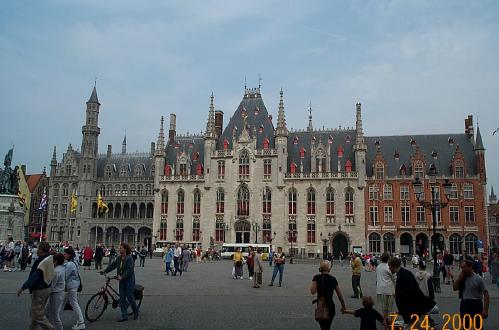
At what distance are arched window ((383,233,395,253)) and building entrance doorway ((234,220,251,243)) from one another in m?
17.4

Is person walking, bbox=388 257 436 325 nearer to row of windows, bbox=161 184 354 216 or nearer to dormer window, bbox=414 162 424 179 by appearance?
row of windows, bbox=161 184 354 216

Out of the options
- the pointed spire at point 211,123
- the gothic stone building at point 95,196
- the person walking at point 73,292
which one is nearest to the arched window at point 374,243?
the pointed spire at point 211,123

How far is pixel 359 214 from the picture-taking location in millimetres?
59719

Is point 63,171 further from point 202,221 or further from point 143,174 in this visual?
point 202,221

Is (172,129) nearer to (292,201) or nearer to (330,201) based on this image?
(292,201)

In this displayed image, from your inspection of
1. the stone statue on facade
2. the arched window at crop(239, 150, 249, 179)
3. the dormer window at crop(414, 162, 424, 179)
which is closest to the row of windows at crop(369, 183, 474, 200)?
the dormer window at crop(414, 162, 424, 179)

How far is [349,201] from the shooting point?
60.5 metres

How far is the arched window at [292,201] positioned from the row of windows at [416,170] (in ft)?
35.1

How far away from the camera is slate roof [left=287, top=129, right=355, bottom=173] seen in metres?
62.8

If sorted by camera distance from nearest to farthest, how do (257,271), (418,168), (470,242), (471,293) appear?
(471,293)
(257,271)
(470,242)
(418,168)

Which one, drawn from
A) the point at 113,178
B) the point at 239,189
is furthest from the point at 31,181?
the point at 239,189

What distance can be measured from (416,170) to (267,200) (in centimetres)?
1938

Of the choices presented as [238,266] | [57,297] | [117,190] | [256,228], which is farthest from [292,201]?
[57,297]

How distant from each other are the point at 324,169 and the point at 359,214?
291 inches
